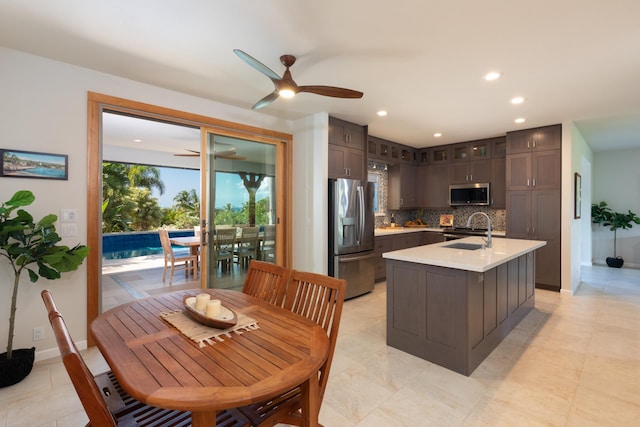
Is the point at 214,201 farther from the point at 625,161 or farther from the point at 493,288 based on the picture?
the point at 625,161

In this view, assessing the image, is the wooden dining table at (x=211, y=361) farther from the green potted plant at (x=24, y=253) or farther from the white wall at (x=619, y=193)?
the white wall at (x=619, y=193)

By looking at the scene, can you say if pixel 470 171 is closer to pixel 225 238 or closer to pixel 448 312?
pixel 448 312

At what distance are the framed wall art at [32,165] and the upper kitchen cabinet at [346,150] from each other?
2.93m

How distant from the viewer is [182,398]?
94 centimetres

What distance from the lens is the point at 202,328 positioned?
148cm

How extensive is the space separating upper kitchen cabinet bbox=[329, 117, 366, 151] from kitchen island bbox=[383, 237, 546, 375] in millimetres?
2101

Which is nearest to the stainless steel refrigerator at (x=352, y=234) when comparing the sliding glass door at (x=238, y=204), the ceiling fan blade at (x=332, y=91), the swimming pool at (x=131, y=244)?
the sliding glass door at (x=238, y=204)

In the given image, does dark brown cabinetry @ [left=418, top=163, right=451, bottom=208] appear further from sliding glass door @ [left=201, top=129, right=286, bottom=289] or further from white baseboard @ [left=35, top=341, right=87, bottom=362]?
white baseboard @ [left=35, top=341, right=87, bottom=362]

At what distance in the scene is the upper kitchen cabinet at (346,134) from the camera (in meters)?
4.32

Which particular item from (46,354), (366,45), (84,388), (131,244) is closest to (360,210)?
(366,45)

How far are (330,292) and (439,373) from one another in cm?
146

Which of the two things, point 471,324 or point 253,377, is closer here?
point 253,377

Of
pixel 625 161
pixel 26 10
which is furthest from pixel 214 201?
pixel 625 161

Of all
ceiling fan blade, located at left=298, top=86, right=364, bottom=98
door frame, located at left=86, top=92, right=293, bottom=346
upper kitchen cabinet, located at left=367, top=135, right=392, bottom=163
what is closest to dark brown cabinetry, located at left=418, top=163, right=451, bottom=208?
upper kitchen cabinet, located at left=367, top=135, right=392, bottom=163
